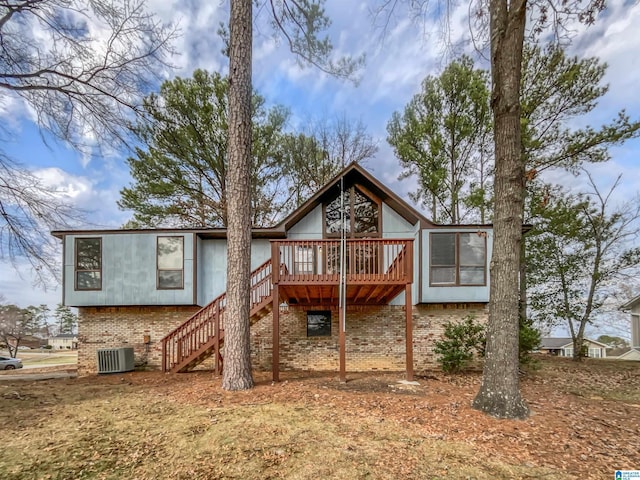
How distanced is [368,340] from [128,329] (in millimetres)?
7545

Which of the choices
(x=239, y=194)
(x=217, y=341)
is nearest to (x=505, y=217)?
(x=239, y=194)

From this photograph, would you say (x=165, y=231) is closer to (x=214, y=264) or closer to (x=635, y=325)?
(x=214, y=264)

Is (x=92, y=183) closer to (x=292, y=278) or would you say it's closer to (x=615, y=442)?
(x=292, y=278)

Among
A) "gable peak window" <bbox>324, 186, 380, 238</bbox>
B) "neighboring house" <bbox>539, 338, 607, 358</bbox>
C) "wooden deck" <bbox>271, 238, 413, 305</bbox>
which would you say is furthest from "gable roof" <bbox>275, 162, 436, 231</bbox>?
"neighboring house" <bbox>539, 338, 607, 358</bbox>

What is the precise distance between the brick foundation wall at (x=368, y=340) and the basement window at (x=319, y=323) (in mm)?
135

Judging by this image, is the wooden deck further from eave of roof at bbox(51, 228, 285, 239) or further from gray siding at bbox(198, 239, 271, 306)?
gray siding at bbox(198, 239, 271, 306)

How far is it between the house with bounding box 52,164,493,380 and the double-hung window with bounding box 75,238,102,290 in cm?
3

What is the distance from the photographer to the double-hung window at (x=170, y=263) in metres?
9.84

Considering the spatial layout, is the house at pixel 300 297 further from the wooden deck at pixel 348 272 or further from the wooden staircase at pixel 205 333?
the wooden deck at pixel 348 272

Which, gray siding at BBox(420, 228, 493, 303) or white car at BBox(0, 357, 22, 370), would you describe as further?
white car at BBox(0, 357, 22, 370)

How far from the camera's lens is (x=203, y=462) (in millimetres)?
3764

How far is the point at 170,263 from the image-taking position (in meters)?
9.94

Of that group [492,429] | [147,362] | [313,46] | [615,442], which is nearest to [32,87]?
[313,46]

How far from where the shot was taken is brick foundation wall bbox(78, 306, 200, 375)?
9.95 metres
